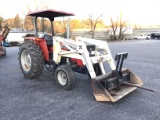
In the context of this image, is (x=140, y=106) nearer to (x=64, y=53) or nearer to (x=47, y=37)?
(x=64, y=53)

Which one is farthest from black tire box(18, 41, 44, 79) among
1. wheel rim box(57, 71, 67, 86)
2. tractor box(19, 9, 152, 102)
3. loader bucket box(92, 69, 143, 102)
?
loader bucket box(92, 69, 143, 102)

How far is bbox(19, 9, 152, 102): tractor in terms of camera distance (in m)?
3.66

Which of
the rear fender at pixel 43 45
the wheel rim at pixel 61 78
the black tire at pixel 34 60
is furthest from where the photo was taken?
the rear fender at pixel 43 45

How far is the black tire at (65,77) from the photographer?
4105 mm

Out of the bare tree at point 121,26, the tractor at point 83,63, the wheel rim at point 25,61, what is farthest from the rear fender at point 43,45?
the bare tree at point 121,26

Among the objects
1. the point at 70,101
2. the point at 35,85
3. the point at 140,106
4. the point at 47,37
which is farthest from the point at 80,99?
the point at 47,37

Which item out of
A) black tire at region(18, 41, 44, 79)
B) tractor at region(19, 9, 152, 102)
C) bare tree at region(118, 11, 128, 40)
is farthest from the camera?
bare tree at region(118, 11, 128, 40)

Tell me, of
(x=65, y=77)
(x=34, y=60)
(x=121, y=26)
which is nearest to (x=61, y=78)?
(x=65, y=77)

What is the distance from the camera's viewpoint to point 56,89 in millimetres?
4422

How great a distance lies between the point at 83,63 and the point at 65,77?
0.64 m

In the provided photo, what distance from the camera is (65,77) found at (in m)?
4.35

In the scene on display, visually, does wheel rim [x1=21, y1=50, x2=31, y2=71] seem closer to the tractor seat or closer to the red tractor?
the red tractor

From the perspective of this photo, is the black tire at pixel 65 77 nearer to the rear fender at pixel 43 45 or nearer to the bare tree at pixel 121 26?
the rear fender at pixel 43 45

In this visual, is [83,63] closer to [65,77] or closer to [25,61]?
[65,77]
